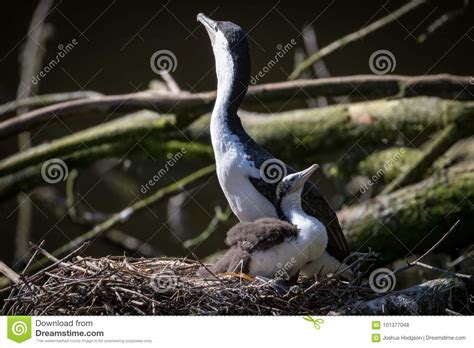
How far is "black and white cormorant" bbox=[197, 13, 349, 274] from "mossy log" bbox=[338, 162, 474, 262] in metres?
0.76

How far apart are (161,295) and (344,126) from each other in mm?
2011

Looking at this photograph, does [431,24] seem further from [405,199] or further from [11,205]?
[11,205]

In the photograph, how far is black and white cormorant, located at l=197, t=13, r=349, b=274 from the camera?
4250 millimetres

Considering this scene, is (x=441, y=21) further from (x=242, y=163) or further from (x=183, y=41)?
(x=242, y=163)

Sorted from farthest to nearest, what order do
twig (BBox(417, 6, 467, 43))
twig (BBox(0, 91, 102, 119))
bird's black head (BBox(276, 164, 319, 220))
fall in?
twig (BBox(0, 91, 102, 119))
twig (BBox(417, 6, 467, 43))
bird's black head (BBox(276, 164, 319, 220))

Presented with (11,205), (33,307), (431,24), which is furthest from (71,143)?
(431,24)

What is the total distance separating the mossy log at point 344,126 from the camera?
5527 mm

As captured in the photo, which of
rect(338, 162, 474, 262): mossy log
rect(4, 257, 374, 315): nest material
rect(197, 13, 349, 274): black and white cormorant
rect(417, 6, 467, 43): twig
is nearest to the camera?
rect(4, 257, 374, 315): nest material

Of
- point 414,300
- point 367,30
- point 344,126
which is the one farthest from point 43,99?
point 414,300

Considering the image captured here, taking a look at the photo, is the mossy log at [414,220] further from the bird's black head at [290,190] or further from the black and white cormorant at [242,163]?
the bird's black head at [290,190]

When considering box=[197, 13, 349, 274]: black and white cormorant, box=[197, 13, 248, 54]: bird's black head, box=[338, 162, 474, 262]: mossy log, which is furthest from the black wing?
box=[338, 162, 474, 262]: mossy log

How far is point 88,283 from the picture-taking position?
390 centimetres

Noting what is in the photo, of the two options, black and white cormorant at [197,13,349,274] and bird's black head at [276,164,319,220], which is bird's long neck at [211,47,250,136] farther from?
bird's black head at [276,164,319,220]

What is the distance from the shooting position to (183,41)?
528 centimetres
